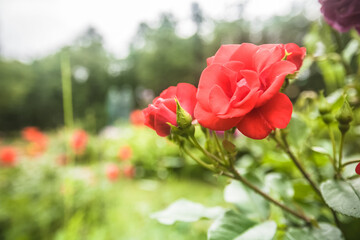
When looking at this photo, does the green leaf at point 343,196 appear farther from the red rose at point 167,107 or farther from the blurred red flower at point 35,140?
the blurred red flower at point 35,140

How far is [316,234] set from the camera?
26 centimetres

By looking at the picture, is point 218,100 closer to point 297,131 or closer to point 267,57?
point 267,57

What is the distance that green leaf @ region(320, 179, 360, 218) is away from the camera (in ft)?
0.66

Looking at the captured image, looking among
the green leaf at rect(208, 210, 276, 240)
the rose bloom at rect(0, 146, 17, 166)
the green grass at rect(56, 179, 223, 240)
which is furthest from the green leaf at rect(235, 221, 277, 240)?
the rose bloom at rect(0, 146, 17, 166)

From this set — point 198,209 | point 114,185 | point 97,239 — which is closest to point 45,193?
point 114,185

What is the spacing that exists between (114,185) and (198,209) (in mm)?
1446

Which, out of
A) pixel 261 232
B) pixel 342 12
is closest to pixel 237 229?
pixel 261 232

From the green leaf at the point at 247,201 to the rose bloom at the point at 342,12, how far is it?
0.23 metres

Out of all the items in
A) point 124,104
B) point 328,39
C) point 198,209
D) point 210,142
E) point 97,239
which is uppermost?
point 328,39

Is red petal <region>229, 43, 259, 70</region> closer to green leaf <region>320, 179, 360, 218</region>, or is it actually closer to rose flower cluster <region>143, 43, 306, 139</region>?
rose flower cluster <region>143, 43, 306, 139</region>

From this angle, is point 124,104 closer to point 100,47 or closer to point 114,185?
point 114,185

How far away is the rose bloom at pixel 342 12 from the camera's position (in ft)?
0.79

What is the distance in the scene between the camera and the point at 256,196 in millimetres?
349

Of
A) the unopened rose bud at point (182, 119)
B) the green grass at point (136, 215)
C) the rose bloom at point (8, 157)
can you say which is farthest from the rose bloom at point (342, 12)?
the rose bloom at point (8, 157)
